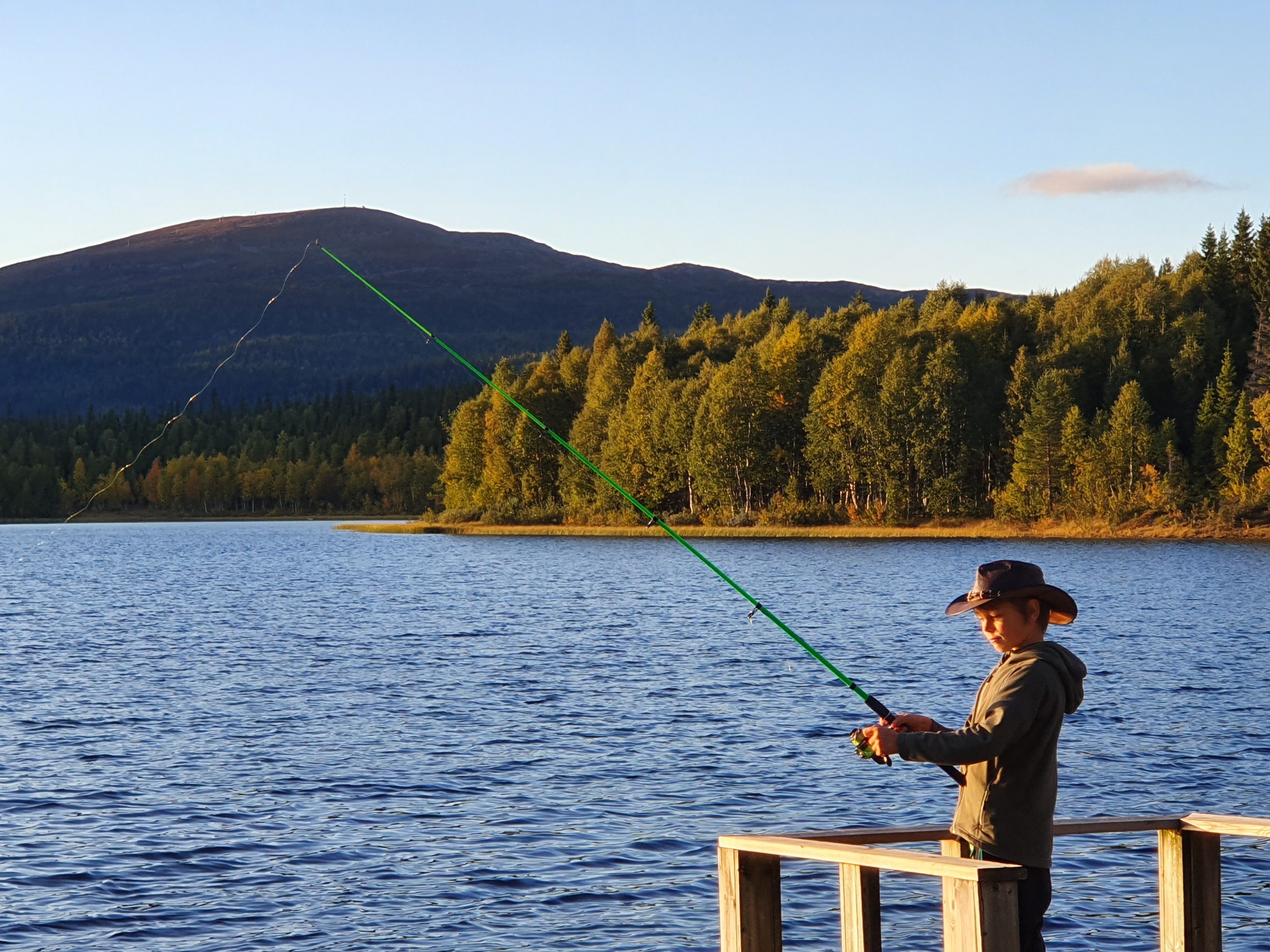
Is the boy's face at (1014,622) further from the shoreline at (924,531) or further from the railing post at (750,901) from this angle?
the shoreline at (924,531)

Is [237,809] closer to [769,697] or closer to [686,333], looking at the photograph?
[769,697]

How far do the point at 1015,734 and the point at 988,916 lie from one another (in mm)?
859

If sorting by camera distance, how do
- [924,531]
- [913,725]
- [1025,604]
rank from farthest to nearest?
[924,531]
[913,725]
[1025,604]

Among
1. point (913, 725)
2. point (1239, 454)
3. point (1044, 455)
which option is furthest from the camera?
point (1044, 455)

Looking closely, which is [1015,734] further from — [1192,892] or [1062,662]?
[1192,892]

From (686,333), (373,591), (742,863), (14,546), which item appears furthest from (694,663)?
(14,546)

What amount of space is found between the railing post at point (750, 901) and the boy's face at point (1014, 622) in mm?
1832

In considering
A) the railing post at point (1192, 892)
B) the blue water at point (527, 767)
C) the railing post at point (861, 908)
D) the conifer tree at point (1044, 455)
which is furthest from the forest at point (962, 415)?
the railing post at point (861, 908)

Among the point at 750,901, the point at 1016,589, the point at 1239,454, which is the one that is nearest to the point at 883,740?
→ the point at 1016,589

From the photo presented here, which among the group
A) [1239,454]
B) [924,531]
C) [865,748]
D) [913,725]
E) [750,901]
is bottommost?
[924,531]

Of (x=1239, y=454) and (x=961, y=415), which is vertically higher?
(x=961, y=415)

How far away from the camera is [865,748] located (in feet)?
24.0

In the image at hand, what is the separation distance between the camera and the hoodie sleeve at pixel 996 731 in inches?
268

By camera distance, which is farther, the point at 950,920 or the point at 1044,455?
the point at 1044,455
